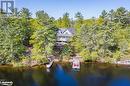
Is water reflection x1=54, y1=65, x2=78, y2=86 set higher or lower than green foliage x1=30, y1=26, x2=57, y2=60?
lower

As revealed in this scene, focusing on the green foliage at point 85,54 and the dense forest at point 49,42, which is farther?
the green foliage at point 85,54

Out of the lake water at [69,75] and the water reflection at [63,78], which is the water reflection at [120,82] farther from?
the water reflection at [63,78]

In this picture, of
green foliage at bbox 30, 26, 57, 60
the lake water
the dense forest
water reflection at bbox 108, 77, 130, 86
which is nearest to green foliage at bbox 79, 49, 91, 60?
the dense forest

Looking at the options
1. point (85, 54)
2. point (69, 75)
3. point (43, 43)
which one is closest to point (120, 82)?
point (69, 75)

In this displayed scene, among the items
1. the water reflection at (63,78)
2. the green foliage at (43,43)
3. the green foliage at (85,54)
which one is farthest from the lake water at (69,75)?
the green foliage at (43,43)

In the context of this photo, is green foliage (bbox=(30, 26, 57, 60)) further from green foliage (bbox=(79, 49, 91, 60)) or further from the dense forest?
green foliage (bbox=(79, 49, 91, 60))

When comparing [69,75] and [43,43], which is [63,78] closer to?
[69,75]

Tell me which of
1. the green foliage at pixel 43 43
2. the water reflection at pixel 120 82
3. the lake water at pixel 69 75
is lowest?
the water reflection at pixel 120 82

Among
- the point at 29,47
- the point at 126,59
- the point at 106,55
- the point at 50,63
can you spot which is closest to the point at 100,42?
the point at 106,55
